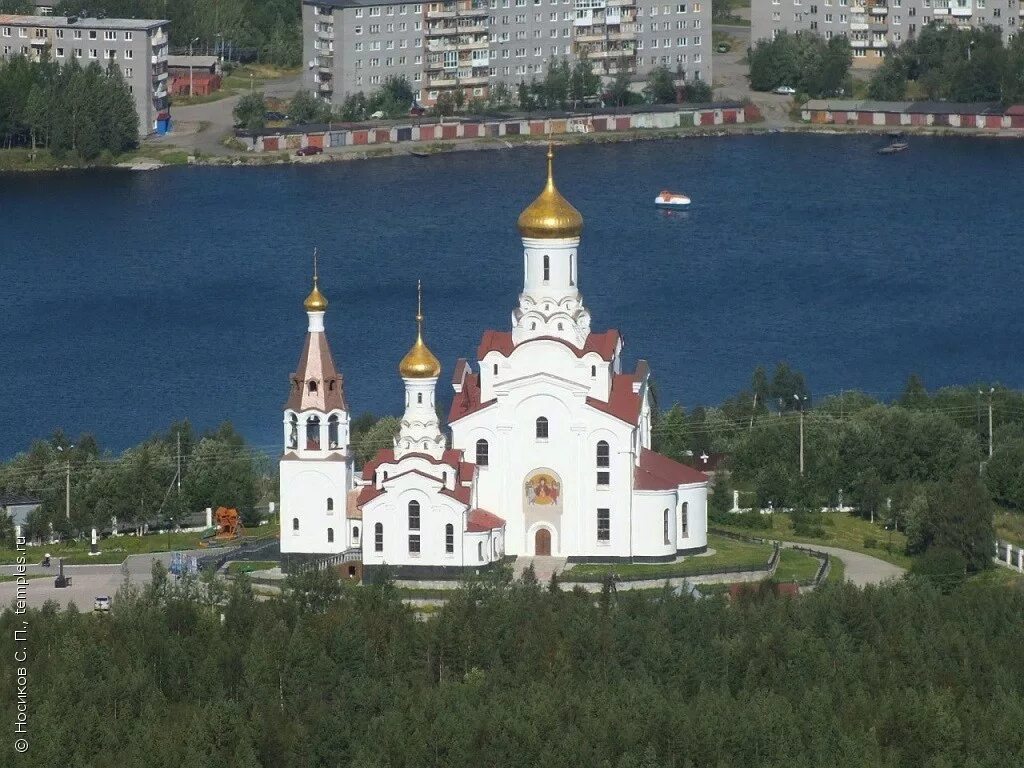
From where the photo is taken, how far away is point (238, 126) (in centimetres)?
7712

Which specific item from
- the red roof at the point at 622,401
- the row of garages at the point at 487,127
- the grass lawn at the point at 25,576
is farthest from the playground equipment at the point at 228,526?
the row of garages at the point at 487,127

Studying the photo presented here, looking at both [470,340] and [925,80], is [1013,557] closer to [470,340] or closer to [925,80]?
[470,340]

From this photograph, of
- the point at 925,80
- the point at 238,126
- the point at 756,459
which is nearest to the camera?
the point at 756,459

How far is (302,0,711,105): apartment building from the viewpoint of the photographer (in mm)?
79938

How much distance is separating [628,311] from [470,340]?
3.99 m

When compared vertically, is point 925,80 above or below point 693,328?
above

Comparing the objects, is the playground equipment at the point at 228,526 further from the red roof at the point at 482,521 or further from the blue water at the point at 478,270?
the blue water at the point at 478,270

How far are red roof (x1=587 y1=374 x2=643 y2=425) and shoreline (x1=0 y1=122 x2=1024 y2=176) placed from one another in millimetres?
32211

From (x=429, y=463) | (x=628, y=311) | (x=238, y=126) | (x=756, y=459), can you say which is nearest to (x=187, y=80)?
(x=238, y=126)

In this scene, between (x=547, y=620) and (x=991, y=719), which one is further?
(x=547, y=620)

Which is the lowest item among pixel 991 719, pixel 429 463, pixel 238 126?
pixel 991 719

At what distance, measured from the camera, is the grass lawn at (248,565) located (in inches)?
1624

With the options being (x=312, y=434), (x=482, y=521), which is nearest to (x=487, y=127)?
(x=312, y=434)

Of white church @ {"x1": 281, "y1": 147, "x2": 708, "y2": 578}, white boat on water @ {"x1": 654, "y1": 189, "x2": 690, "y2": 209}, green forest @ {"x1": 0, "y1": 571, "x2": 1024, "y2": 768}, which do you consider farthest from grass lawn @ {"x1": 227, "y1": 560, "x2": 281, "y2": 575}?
white boat on water @ {"x1": 654, "y1": 189, "x2": 690, "y2": 209}
